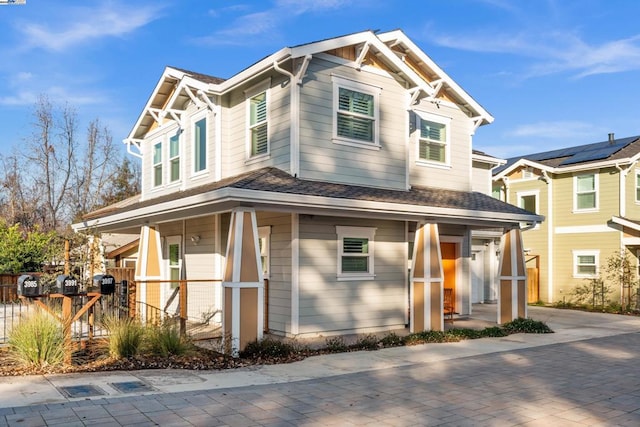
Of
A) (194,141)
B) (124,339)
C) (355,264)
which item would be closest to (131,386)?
(124,339)

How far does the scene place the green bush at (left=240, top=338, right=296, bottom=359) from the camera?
29.6 ft

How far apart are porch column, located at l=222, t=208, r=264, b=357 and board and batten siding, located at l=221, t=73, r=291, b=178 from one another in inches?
87.7

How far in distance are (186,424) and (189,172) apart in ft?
31.7

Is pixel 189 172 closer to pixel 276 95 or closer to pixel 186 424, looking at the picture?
pixel 276 95

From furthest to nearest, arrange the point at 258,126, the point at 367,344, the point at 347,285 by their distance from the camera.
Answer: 1. the point at 258,126
2. the point at 347,285
3. the point at 367,344

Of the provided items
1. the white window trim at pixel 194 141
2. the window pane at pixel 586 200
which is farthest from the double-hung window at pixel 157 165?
the window pane at pixel 586 200

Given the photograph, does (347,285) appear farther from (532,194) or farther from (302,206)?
(532,194)

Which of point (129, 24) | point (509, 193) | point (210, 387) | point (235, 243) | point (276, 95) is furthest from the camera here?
point (509, 193)

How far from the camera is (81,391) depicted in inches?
248

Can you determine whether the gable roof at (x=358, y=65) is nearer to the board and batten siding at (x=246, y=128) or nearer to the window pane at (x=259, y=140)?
the board and batten siding at (x=246, y=128)

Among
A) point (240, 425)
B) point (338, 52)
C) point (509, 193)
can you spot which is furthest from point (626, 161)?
point (240, 425)

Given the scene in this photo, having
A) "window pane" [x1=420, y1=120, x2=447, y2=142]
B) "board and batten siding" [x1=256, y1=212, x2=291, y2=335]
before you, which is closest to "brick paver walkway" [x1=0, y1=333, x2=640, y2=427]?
"board and batten siding" [x1=256, y1=212, x2=291, y2=335]

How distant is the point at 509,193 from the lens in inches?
922

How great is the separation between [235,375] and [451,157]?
9.22 metres
